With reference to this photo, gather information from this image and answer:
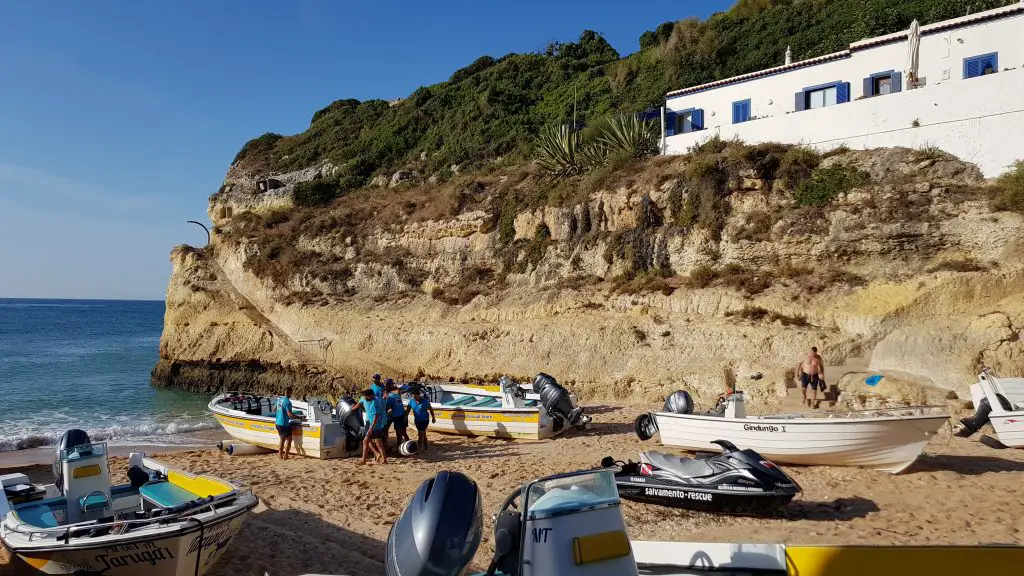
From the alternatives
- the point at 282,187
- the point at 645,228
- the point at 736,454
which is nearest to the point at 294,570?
the point at 736,454

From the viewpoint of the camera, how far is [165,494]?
746 cm

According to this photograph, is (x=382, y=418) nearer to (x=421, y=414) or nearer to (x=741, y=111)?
(x=421, y=414)

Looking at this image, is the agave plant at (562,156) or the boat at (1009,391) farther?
the agave plant at (562,156)

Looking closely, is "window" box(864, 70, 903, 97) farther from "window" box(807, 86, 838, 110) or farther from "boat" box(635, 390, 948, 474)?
"boat" box(635, 390, 948, 474)

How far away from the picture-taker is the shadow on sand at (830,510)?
8016 millimetres

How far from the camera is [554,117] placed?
1516 inches

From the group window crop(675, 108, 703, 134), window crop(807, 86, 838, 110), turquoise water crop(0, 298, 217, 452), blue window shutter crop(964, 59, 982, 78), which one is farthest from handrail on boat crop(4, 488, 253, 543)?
blue window shutter crop(964, 59, 982, 78)

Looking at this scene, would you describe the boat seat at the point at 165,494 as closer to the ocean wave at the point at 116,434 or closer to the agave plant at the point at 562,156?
the ocean wave at the point at 116,434

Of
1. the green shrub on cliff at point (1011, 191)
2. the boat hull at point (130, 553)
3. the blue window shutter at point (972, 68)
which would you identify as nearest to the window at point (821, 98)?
the blue window shutter at point (972, 68)

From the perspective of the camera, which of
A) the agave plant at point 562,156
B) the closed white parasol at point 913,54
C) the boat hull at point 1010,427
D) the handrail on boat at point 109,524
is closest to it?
the handrail on boat at point 109,524

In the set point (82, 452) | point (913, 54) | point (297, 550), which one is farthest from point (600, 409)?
point (913, 54)

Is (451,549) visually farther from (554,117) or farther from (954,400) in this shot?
(554,117)

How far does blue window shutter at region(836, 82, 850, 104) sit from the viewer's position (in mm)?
21369

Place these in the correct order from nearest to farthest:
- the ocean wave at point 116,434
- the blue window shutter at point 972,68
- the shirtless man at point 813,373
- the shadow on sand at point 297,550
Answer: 1. the shadow on sand at point 297,550
2. the shirtless man at point 813,373
3. the ocean wave at point 116,434
4. the blue window shutter at point 972,68
